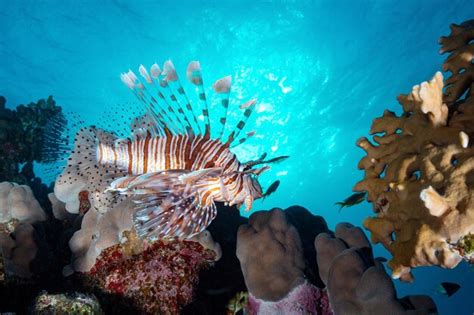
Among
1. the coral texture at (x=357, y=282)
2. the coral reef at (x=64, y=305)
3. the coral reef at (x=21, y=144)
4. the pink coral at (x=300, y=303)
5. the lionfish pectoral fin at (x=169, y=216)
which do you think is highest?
the coral reef at (x=21, y=144)

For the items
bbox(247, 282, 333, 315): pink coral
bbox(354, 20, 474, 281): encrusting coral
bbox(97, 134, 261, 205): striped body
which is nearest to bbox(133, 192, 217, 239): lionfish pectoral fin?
bbox(97, 134, 261, 205): striped body

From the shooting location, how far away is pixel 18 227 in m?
4.01

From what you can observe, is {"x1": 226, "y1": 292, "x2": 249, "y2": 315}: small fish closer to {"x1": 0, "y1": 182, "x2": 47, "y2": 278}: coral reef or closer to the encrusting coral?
the encrusting coral

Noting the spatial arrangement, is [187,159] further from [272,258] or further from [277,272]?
[277,272]

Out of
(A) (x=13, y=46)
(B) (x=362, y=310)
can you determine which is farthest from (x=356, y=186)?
(A) (x=13, y=46)

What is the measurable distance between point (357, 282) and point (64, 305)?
263cm

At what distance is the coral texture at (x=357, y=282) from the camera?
8.86ft

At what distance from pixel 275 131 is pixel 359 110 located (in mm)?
7637

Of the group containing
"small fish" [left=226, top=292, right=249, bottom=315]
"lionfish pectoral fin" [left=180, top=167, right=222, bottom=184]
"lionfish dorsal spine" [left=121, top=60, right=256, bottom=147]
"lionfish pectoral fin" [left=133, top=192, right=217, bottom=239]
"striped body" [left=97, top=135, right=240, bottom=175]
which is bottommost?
"small fish" [left=226, top=292, right=249, bottom=315]

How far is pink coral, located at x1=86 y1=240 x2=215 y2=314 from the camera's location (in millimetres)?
3545

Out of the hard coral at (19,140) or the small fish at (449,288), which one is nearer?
the small fish at (449,288)

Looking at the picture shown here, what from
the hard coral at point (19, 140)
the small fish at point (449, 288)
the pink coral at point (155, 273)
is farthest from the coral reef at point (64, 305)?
the small fish at point (449, 288)

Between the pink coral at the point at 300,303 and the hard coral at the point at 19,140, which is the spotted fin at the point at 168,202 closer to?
the pink coral at the point at 300,303

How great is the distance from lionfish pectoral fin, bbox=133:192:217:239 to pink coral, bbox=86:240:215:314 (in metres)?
0.59
